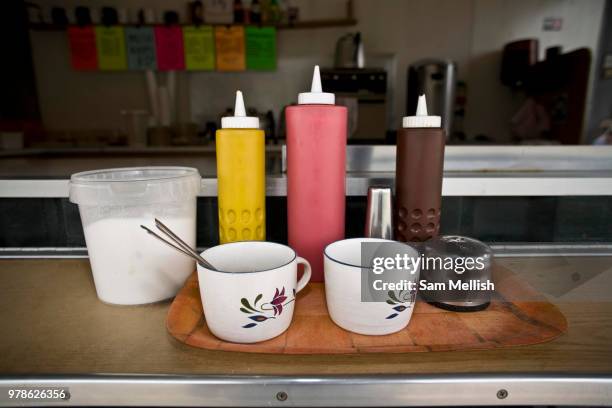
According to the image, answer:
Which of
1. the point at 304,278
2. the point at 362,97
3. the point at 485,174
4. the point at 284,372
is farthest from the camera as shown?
the point at 362,97

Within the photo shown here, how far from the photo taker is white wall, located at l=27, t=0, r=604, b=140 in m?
2.90

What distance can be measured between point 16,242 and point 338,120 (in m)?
0.74

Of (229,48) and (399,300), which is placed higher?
(229,48)

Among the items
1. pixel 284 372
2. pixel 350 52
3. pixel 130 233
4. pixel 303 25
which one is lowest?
pixel 284 372

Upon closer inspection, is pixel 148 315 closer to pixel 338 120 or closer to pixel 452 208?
pixel 338 120

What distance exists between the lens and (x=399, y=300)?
0.45 metres

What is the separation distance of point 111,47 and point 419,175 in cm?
308

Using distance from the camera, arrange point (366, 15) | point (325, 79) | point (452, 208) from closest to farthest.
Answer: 1. point (452, 208)
2. point (325, 79)
3. point (366, 15)

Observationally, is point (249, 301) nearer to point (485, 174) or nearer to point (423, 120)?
point (423, 120)

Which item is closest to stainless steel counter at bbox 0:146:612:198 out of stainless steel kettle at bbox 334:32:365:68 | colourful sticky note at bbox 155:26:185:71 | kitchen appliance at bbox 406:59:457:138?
kitchen appliance at bbox 406:59:457:138

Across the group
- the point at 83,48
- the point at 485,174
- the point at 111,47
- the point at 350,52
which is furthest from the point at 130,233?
the point at 83,48

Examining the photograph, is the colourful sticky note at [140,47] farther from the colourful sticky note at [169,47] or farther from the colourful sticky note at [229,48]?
the colourful sticky note at [229,48]

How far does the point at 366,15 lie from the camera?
291 cm

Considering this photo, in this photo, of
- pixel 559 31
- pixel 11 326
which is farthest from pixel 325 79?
pixel 11 326
